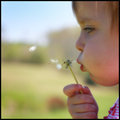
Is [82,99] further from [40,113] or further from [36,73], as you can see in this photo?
[36,73]

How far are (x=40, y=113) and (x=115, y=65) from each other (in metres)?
3.43

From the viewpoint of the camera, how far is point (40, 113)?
3.97 m

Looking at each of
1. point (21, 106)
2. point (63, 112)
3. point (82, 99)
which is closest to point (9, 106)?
point (21, 106)

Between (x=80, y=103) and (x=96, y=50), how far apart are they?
0.41ft

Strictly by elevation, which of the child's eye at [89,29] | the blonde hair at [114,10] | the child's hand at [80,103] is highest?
the blonde hair at [114,10]

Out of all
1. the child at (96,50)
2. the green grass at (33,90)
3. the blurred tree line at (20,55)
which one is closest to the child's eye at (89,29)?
the child at (96,50)

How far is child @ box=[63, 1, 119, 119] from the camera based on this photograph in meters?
0.64

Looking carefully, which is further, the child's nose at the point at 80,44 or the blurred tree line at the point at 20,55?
the blurred tree line at the point at 20,55

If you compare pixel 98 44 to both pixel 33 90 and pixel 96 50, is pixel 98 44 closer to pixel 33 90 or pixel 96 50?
pixel 96 50

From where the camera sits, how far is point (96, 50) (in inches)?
25.6

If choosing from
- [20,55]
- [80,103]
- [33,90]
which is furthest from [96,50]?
[20,55]

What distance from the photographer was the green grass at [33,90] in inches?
154

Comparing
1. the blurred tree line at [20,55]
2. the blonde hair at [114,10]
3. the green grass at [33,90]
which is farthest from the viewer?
the blurred tree line at [20,55]

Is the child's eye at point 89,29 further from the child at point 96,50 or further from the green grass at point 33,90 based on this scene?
the green grass at point 33,90
